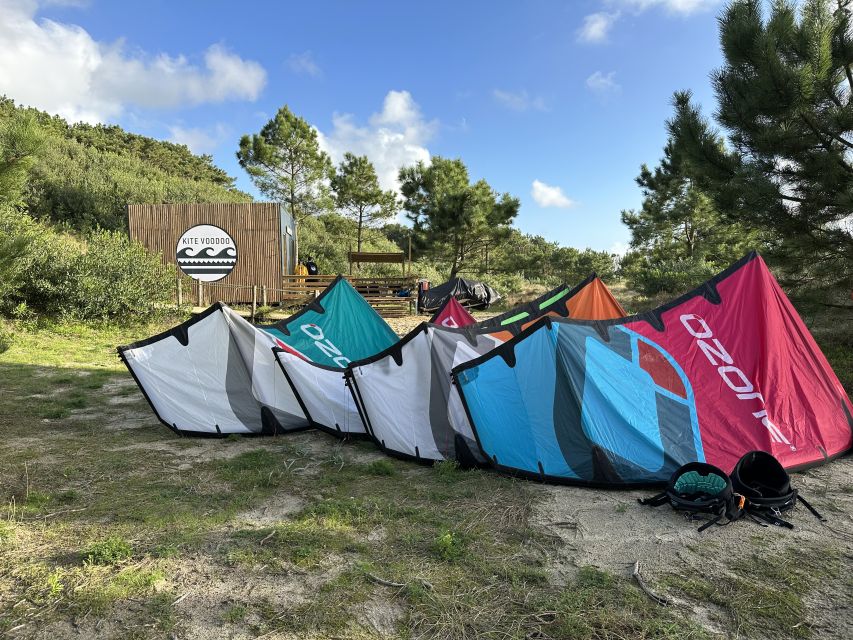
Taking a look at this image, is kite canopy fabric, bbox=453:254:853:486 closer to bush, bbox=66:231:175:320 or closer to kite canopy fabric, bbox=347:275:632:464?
kite canopy fabric, bbox=347:275:632:464

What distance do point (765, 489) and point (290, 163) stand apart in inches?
1219

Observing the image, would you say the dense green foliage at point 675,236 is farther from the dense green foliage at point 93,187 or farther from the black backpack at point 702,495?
the dense green foliage at point 93,187

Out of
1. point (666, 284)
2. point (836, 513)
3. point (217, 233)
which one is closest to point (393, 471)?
point (836, 513)

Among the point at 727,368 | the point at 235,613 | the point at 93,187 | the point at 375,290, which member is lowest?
the point at 235,613

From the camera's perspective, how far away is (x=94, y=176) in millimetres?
29641

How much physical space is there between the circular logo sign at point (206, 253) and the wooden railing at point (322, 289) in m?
0.52

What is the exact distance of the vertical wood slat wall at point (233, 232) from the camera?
20.1 meters

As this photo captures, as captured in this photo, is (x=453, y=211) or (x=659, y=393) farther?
(x=453, y=211)

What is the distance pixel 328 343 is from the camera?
660 centimetres

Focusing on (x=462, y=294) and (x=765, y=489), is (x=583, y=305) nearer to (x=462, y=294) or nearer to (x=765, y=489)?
(x=765, y=489)

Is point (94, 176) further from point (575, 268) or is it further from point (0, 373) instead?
point (575, 268)

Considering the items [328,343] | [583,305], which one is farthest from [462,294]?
[328,343]

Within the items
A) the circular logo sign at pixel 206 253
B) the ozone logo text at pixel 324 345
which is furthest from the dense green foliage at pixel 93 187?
the ozone logo text at pixel 324 345

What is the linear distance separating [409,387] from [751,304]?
3127 millimetres
